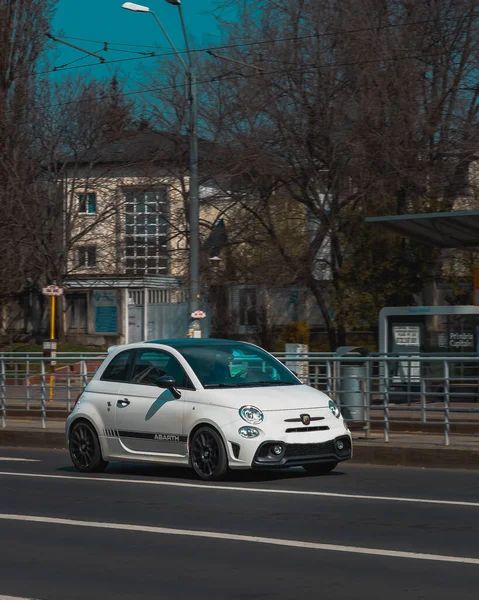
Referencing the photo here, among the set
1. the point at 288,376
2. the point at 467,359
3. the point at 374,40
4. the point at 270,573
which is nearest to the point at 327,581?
the point at 270,573

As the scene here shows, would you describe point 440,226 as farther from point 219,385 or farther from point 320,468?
point 219,385

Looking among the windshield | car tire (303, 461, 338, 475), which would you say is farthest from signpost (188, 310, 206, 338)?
car tire (303, 461, 338, 475)

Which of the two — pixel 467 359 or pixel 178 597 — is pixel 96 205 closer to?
pixel 467 359

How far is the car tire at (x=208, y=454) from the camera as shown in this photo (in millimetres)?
12000

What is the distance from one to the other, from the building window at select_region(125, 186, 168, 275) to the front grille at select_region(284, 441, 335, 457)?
949 inches

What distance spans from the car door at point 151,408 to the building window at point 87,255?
31204mm

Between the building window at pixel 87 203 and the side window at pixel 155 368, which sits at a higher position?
the building window at pixel 87 203

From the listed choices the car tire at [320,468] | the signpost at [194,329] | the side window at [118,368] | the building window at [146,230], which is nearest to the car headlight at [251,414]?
the car tire at [320,468]

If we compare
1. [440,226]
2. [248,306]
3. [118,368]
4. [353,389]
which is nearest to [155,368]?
[118,368]

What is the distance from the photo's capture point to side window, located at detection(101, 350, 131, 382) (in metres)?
13.5

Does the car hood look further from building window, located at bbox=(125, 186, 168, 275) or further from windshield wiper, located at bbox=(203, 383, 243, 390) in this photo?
building window, located at bbox=(125, 186, 168, 275)

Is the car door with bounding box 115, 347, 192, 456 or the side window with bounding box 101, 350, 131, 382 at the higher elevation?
the side window with bounding box 101, 350, 131, 382

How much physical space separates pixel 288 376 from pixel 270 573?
6.08 metres

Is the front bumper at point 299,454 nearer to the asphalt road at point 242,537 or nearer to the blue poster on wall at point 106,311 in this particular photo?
the asphalt road at point 242,537
